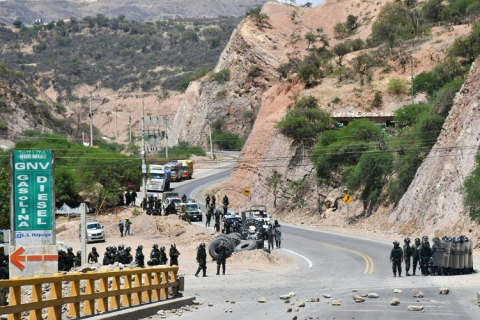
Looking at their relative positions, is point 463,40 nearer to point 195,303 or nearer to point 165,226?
point 165,226

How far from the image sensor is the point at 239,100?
121938 mm

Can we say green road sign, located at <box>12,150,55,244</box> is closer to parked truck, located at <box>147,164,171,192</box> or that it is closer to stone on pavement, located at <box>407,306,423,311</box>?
stone on pavement, located at <box>407,306,423,311</box>

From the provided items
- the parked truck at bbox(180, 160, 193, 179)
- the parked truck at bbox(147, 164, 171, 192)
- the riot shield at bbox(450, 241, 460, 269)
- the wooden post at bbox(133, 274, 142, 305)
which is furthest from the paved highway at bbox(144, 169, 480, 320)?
the parked truck at bbox(180, 160, 193, 179)

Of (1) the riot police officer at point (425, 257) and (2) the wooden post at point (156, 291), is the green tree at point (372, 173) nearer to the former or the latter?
(1) the riot police officer at point (425, 257)

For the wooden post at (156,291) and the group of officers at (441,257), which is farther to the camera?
the group of officers at (441,257)

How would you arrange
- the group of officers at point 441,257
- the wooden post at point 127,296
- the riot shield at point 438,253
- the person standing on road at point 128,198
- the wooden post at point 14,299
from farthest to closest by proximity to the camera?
the person standing on road at point 128,198
the riot shield at point 438,253
the group of officers at point 441,257
the wooden post at point 127,296
the wooden post at point 14,299

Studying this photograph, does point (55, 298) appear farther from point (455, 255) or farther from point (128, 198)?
point (128, 198)

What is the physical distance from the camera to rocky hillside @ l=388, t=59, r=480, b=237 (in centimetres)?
4459

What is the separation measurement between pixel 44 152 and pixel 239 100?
103m

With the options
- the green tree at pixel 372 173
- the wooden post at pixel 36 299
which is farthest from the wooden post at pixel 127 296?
the green tree at pixel 372 173

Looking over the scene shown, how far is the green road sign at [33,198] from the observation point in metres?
19.3

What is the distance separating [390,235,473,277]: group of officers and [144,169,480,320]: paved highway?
2.57 feet

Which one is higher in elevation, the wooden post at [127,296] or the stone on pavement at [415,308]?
the wooden post at [127,296]

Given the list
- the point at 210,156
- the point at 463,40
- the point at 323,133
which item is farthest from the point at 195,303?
the point at 210,156
